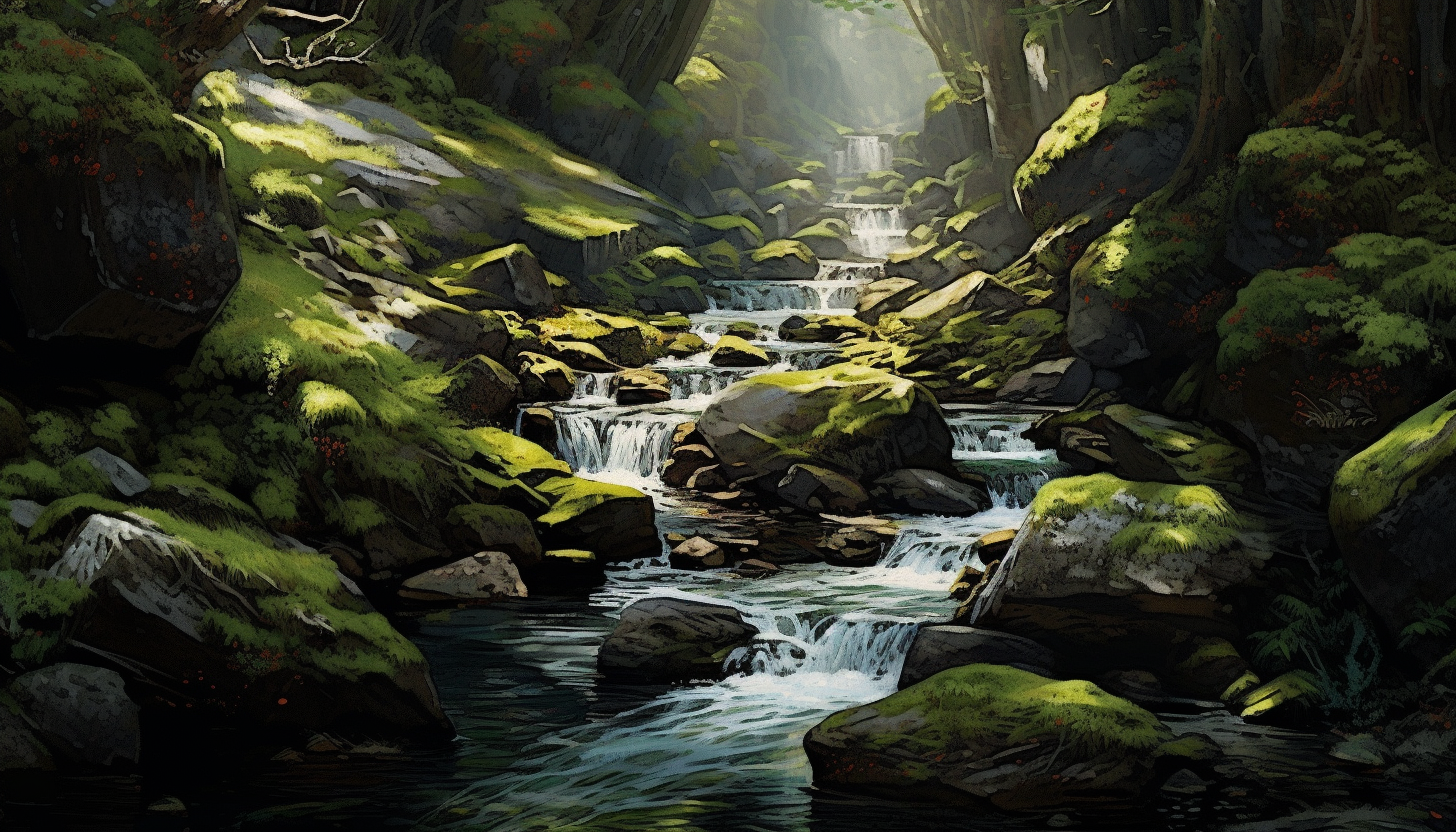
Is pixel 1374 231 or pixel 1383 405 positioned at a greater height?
pixel 1374 231

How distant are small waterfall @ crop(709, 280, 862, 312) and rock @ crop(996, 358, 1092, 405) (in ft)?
27.7

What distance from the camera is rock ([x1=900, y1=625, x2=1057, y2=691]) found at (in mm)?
8516

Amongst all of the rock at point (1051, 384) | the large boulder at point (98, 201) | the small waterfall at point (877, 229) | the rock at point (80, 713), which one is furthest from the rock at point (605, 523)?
the small waterfall at point (877, 229)

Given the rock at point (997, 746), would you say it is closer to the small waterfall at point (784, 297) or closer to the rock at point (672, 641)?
the rock at point (672, 641)

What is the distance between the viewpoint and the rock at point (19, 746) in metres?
6.41

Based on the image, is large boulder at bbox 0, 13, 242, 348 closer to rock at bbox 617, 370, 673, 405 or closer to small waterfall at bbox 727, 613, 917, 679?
small waterfall at bbox 727, 613, 917, 679

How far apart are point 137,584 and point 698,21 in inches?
1194

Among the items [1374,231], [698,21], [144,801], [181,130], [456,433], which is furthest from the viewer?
[698,21]

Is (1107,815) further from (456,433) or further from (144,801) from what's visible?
(456,433)

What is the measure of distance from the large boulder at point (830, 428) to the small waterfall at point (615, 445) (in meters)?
0.86

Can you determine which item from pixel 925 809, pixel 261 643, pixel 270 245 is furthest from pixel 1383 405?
pixel 270 245

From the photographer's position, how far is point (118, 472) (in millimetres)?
8922

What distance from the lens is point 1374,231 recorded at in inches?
448

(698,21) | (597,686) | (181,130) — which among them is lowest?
(597,686)
